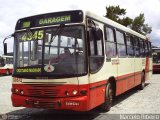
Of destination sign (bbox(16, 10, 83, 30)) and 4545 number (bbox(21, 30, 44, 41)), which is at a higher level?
destination sign (bbox(16, 10, 83, 30))

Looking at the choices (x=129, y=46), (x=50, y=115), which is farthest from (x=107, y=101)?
(x=129, y=46)

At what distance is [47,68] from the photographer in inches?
353

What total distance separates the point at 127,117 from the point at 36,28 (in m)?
3.57

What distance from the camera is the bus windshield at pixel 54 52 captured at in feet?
28.9

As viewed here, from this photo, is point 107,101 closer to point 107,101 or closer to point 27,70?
point 107,101

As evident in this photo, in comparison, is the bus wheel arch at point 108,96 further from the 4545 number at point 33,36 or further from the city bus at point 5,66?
the city bus at point 5,66

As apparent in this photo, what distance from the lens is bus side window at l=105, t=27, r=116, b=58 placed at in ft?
35.5

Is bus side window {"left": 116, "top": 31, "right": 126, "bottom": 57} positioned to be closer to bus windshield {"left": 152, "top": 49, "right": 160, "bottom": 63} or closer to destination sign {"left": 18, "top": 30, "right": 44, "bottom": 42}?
destination sign {"left": 18, "top": 30, "right": 44, "bottom": 42}

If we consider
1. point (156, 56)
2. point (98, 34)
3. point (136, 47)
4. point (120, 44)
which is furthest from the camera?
point (156, 56)

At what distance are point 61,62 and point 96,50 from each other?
1281 mm

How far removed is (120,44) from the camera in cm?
1266

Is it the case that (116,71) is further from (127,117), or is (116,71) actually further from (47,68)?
(47,68)

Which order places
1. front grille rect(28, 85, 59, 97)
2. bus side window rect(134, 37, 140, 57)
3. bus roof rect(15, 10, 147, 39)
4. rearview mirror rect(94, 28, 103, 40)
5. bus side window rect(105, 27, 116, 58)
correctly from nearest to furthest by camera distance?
front grille rect(28, 85, 59, 97), bus roof rect(15, 10, 147, 39), rearview mirror rect(94, 28, 103, 40), bus side window rect(105, 27, 116, 58), bus side window rect(134, 37, 140, 57)

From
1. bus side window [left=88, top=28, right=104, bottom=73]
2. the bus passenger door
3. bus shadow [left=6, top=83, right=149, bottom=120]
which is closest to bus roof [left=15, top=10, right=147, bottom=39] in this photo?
the bus passenger door
